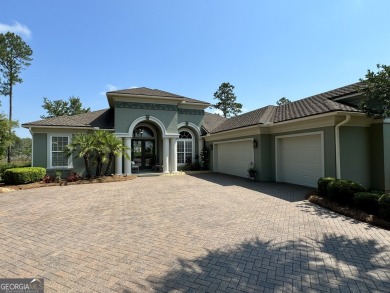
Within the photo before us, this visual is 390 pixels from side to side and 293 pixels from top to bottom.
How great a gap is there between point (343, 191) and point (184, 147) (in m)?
14.8

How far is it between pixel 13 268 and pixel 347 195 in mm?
9232

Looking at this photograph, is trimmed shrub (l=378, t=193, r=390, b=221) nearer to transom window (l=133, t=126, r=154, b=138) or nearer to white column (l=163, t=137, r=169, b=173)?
white column (l=163, t=137, r=169, b=173)

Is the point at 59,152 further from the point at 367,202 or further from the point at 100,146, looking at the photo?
the point at 367,202

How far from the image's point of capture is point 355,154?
33.5ft

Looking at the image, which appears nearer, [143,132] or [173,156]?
[173,156]

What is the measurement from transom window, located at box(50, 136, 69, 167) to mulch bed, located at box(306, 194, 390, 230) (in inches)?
631

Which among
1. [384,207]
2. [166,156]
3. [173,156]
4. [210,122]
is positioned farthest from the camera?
[210,122]

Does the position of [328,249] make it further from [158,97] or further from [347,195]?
[158,97]

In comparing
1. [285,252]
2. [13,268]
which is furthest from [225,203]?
[13,268]

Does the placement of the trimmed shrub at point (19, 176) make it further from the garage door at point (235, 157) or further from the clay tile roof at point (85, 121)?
the garage door at point (235, 157)

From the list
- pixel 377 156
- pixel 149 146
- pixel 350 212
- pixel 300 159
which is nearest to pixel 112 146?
pixel 149 146

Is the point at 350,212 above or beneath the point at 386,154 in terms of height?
beneath

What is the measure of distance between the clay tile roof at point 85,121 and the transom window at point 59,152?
1096mm

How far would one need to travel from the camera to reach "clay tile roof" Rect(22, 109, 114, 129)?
16134 mm
